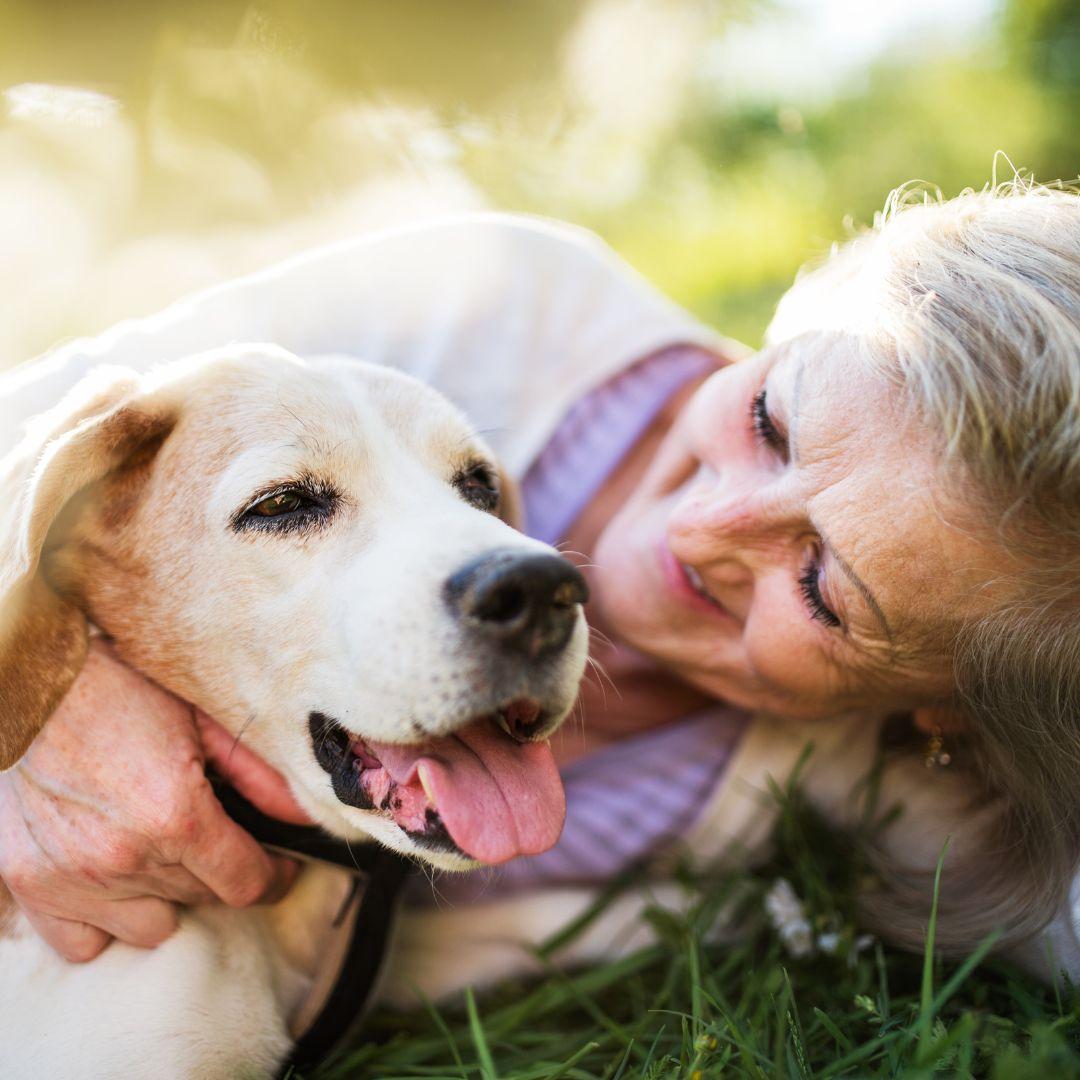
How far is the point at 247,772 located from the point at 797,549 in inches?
56.3

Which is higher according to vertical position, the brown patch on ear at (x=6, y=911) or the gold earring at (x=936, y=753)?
the gold earring at (x=936, y=753)

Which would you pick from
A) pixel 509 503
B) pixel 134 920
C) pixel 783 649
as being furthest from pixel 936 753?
pixel 134 920

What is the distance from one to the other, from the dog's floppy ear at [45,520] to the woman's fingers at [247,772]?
339 mm

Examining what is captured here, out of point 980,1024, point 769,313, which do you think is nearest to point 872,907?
point 980,1024

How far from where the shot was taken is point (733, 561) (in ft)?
→ 9.18

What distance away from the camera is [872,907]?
9.81 ft

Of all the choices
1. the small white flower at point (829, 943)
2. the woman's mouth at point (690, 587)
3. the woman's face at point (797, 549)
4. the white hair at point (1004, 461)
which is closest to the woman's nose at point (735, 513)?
the woman's face at point (797, 549)

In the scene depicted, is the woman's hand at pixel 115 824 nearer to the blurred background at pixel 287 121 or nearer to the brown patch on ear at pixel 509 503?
the brown patch on ear at pixel 509 503

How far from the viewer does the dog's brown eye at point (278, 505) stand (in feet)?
7.55

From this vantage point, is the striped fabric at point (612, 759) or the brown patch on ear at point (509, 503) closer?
the brown patch on ear at point (509, 503)

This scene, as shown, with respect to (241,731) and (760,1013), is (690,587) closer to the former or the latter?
(760,1013)

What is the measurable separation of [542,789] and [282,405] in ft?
3.34

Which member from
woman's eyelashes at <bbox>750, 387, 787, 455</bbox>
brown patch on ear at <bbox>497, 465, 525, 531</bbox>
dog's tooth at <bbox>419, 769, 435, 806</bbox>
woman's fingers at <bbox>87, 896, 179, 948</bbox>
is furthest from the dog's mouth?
woman's eyelashes at <bbox>750, 387, 787, 455</bbox>

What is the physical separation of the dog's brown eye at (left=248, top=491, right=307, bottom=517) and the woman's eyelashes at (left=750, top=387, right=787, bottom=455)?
1233mm
